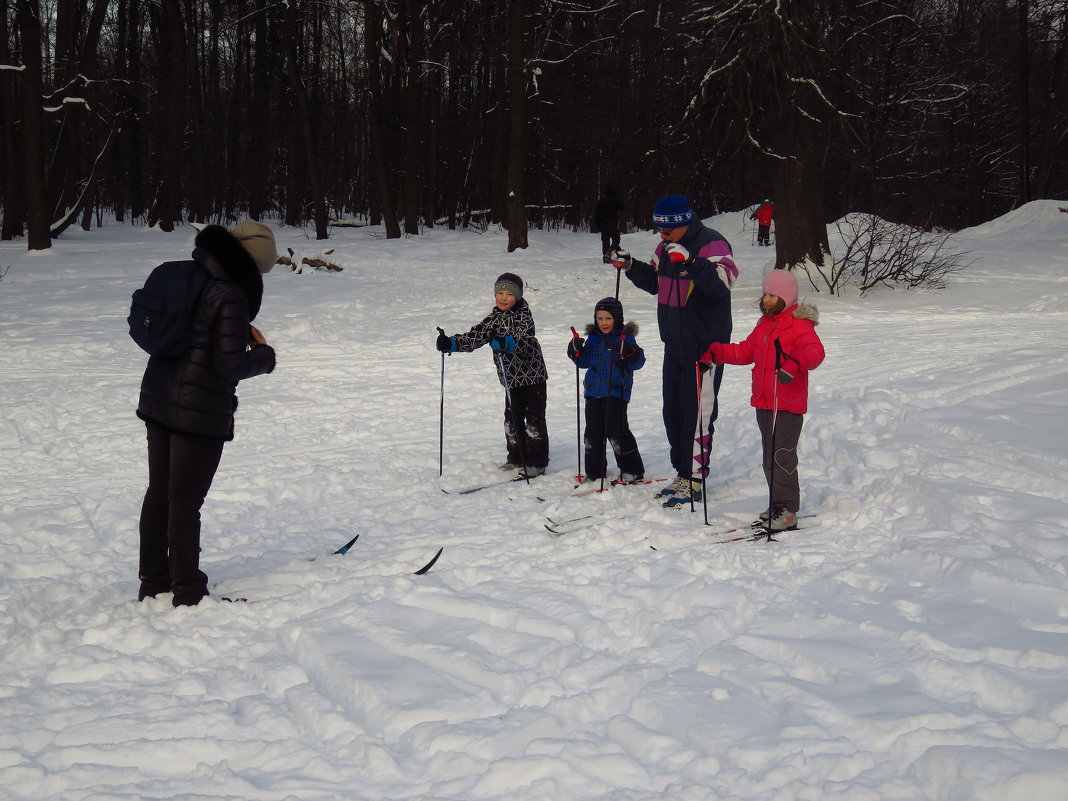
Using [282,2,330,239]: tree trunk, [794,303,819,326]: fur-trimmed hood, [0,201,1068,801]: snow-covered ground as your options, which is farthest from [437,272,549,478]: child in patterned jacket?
[282,2,330,239]: tree trunk

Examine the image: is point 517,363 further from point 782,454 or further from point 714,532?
point 782,454

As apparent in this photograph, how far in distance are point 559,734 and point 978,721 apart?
1.37m

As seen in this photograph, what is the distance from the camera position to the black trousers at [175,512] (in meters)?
4.28

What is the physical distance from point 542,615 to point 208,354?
1.90 meters

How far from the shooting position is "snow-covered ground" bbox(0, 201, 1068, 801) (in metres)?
2.95

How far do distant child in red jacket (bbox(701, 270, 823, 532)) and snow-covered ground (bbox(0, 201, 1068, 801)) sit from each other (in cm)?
28

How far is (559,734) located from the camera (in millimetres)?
3156

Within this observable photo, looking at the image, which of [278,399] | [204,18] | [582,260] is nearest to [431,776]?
[278,399]

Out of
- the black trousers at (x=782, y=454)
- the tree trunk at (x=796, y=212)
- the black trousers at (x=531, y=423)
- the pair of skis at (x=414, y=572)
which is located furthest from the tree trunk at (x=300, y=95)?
the black trousers at (x=782, y=454)

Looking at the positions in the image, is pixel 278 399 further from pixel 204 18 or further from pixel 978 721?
pixel 204 18

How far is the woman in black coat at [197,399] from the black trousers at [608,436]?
272 cm

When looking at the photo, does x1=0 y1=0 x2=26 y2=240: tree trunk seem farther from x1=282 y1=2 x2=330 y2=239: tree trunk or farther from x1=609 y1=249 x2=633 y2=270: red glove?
x1=609 y1=249 x2=633 y2=270: red glove

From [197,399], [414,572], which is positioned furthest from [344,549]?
[197,399]

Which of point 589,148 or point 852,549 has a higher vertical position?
point 589,148
